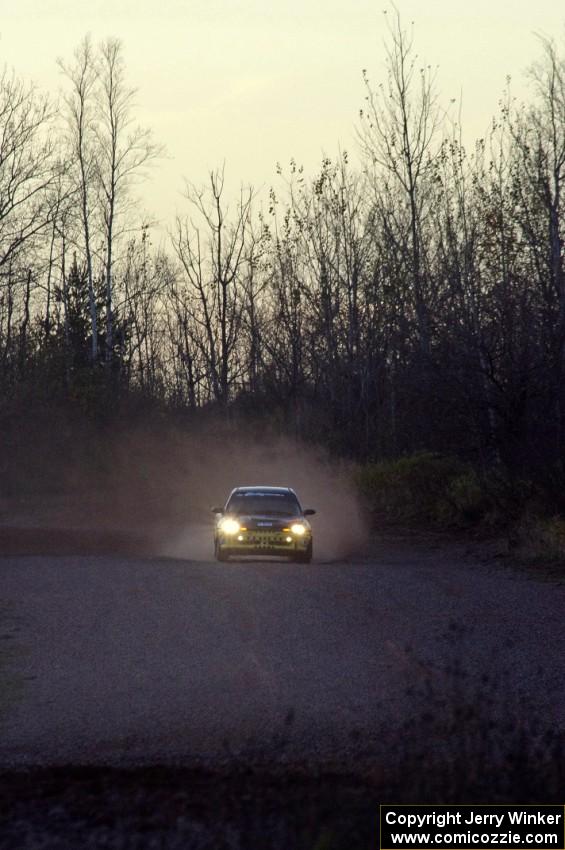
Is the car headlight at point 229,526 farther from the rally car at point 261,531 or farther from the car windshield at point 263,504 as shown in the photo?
the car windshield at point 263,504

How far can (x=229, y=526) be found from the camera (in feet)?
84.9

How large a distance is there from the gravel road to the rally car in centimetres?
222

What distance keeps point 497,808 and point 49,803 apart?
2.85m

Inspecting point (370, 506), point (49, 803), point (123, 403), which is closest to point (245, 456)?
point (123, 403)

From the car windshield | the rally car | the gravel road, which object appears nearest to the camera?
the gravel road

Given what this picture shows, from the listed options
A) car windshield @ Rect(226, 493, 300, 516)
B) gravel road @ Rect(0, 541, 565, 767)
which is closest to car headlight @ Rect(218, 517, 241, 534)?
car windshield @ Rect(226, 493, 300, 516)

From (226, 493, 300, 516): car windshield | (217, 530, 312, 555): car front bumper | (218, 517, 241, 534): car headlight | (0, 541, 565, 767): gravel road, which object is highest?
(226, 493, 300, 516): car windshield

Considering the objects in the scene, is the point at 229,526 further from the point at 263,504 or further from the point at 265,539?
the point at 263,504

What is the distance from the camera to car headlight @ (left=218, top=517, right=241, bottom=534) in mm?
25766

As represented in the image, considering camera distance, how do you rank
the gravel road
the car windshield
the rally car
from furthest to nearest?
the car windshield
the rally car
the gravel road

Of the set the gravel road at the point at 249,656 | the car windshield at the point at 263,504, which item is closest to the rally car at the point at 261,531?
the car windshield at the point at 263,504

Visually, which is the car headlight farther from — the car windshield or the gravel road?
the gravel road

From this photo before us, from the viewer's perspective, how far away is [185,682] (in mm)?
11977

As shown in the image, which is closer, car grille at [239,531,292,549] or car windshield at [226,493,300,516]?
car grille at [239,531,292,549]
